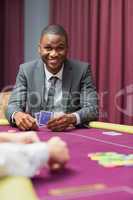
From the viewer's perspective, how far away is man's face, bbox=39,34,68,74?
248cm

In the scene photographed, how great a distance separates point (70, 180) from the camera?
0.98m

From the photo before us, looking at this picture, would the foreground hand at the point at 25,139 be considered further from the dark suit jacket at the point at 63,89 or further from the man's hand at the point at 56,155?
the dark suit jacket at the point at 63,89

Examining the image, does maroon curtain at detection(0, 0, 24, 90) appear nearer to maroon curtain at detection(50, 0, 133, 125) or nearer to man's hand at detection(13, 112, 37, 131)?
maroon curtain at detection(50, 0, 133, 125)

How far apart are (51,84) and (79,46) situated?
1.36 metres

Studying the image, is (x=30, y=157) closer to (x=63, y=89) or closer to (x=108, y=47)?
(x=63, y=89)

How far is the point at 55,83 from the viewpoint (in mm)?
2580

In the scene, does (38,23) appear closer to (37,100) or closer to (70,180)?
(37,100)

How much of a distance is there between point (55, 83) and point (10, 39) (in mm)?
2551

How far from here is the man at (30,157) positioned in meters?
0.91

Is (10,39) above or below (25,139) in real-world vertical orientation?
above

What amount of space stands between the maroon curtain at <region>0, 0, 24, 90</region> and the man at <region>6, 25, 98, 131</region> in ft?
7.48

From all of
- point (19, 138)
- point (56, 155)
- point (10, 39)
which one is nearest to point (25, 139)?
point (19, 138)

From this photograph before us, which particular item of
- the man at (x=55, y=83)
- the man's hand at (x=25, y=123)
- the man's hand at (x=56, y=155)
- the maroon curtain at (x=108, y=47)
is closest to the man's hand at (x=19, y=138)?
the man's hand at (x=56, y=155)

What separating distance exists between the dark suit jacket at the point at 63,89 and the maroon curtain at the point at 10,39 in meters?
2.28
